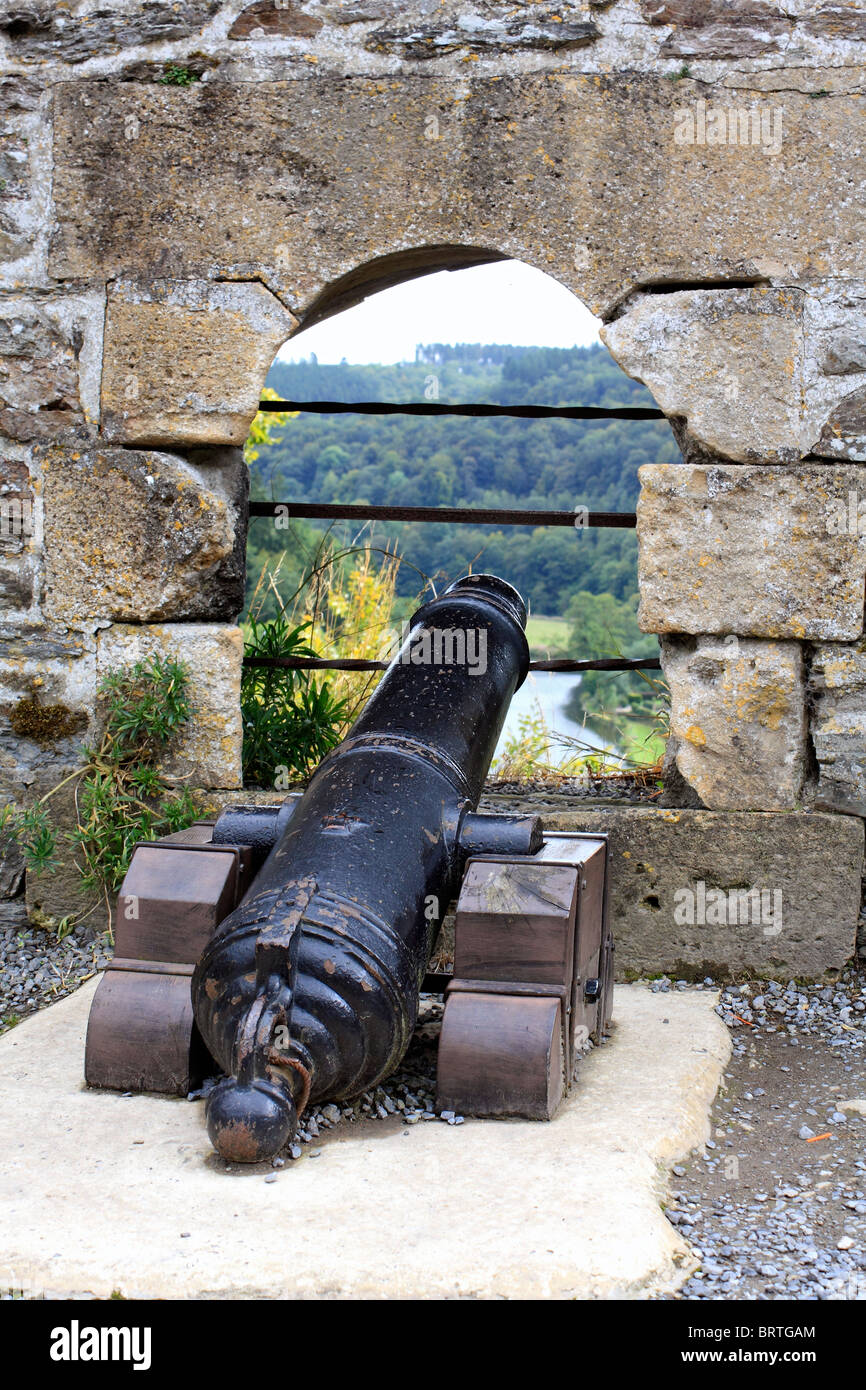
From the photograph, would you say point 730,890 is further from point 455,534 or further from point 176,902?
point 455,534

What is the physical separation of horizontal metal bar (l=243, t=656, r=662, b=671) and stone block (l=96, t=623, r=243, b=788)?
0.34 meters

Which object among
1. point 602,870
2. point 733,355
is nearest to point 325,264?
point 733,355

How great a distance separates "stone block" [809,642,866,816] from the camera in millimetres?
3619

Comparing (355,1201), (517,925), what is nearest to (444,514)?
(517,925)

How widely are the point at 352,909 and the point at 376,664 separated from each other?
5.52 feet

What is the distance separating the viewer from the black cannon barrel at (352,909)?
2.44 metres

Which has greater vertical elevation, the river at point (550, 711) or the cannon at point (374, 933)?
the cannon at point (374, 933)

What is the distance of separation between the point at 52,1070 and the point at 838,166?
3137 millimetres

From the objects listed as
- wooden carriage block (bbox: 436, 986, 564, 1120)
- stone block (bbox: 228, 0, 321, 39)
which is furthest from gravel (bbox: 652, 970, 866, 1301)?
stone block (bbox: 228, 0, 321, 39)

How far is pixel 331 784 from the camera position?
2934 millimetres

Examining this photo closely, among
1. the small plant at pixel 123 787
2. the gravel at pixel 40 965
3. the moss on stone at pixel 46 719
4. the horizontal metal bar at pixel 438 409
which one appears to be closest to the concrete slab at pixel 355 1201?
the gravel at pixel 40 965

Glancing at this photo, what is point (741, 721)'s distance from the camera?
12.1 ft

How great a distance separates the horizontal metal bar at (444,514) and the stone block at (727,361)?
0.52 m

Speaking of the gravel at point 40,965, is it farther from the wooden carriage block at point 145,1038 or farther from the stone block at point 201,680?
the wooden carriage block at point 145,1038
